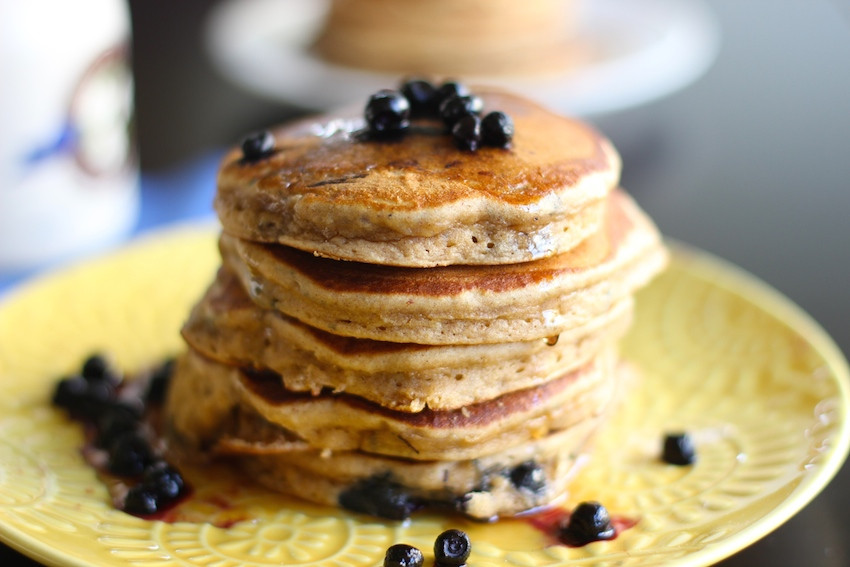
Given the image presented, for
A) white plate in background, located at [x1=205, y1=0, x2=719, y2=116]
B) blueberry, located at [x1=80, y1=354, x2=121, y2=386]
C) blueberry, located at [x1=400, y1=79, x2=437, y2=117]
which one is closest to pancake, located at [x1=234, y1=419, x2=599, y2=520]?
blueberry, located at [x1=80, y1=354, x2=121, y2=386]

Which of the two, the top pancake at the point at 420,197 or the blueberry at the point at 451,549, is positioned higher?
the top pancake at the point at 420,197

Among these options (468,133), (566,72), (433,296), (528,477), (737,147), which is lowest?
(528,477)

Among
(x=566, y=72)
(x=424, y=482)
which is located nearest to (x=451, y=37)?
(x=566, y=72)

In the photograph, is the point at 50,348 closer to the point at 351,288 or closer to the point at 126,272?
the point at 126,272

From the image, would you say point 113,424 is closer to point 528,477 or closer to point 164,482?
point 164,482

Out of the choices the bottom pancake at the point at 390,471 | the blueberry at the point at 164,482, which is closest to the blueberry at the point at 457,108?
the bottom pancake at the point at 390,471

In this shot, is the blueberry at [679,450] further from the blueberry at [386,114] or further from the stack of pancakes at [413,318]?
the blueberry at [386,114]

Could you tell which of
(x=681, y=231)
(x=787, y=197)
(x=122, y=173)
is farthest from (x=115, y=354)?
(x=787, y=197)
